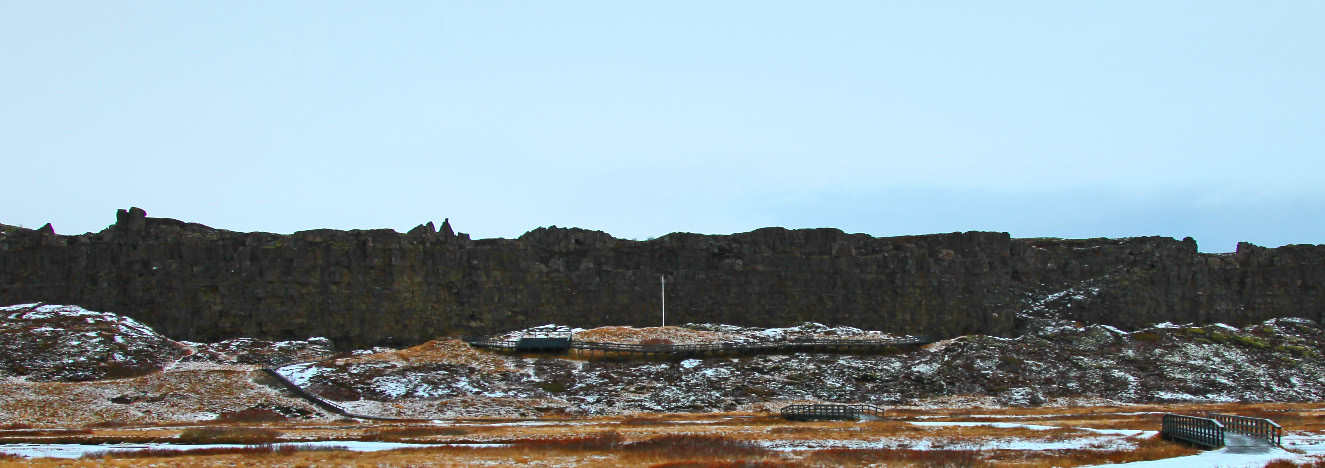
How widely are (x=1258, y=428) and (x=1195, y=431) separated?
3313 mm

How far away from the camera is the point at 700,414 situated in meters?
61.0

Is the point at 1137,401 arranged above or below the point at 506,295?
below

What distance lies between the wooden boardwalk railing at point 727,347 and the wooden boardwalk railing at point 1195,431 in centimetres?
3907

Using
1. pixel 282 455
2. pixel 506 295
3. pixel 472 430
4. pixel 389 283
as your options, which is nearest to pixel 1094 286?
pixel 506 295

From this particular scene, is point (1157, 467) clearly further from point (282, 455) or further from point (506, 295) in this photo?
point (506, 295)

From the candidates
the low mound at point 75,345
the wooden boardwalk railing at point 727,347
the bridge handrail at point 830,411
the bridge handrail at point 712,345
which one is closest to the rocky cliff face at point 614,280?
the low mound at point 75,345

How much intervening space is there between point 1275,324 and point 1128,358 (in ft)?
84.6

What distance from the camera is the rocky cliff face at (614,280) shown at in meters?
88.7

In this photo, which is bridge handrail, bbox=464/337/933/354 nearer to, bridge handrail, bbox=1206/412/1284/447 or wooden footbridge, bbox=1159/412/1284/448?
bridge handrail, bbox=1206/412/1284/447

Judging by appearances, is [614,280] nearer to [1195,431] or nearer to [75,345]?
[75,345]

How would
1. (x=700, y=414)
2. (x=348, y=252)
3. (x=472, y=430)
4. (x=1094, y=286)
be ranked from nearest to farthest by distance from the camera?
(x=472, y=430) < (x=700, y=414) < (x=348, y=252) < (x=1094, y=286)

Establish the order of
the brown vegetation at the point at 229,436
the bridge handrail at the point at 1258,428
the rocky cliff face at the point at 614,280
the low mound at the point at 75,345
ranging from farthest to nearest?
the rocky cliff face at the point at 614,280
the low mound at the point at 75,345
the brown vegetation at the point at 229,436
the bridge handrail at the point at 1258,428

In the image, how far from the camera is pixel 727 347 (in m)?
77.8

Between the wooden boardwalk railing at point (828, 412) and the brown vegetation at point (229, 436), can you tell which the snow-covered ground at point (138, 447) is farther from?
the wooden boardwalk railing at point (828, 412)
